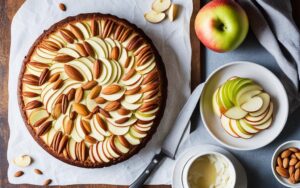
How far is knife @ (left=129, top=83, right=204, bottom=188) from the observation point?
1619 millimetres

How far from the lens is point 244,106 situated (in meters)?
A: 1.56

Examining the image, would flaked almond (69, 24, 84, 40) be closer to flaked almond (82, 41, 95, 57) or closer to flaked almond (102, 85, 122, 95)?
flaked almond (82, 41, 95, 57)

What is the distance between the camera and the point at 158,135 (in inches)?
65.4

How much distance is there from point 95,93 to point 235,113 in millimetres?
460

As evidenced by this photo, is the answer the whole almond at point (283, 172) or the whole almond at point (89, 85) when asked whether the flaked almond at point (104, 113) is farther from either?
the whole almond at point (283, 172)

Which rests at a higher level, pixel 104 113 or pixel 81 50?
pixel 81 50

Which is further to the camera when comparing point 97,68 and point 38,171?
point 38,171

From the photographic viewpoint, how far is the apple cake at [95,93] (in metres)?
1.58

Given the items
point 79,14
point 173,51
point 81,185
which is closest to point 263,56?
point 173,51

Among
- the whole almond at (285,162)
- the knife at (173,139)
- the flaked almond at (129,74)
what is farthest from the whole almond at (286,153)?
the flaked almond at (129,74)

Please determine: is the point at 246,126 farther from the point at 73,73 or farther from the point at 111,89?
the point at 73,73

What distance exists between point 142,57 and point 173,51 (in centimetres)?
14

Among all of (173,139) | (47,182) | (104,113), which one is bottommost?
(47,182)

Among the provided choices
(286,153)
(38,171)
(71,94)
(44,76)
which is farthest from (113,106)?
(286,153)
